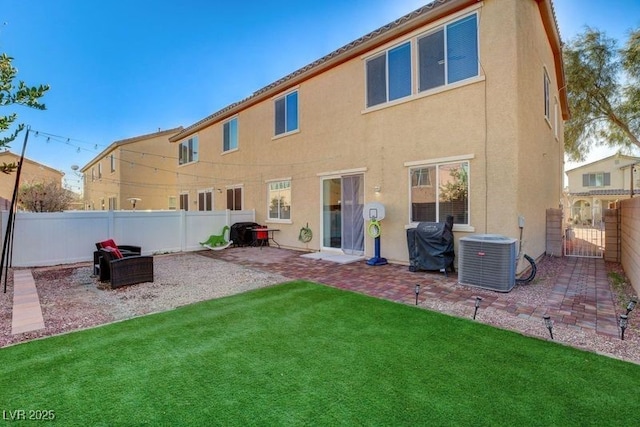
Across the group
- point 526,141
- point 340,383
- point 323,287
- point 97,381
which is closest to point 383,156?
point 526,141

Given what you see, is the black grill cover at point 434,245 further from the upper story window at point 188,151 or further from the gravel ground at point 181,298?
the upper story window at point 188,151

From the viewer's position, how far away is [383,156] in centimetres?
939

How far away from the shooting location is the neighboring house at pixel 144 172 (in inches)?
926

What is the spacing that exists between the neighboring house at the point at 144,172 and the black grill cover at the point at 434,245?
20.2 m

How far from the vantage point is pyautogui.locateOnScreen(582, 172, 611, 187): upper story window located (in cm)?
3338

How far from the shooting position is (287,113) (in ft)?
42.4

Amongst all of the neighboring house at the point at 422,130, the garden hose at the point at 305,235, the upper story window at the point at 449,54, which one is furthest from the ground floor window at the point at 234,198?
the upper story window at the point at 449,54

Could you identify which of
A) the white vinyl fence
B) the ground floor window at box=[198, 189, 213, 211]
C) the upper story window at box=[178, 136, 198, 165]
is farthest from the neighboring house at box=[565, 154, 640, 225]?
the white vinyl fence

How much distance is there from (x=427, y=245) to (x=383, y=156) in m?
3.04

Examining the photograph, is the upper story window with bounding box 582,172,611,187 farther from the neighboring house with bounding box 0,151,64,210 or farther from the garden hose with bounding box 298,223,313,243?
the neighboring house with bounding box 0,151,64,210

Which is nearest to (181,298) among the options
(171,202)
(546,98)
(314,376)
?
(314,376)

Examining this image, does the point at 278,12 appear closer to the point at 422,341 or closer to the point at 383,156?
the point at 383,156

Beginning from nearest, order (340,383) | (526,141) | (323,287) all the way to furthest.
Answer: (340,383) → (323,287) → (526,141)

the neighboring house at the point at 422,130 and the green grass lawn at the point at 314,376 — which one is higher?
the neighboring house at the point at 422,130
